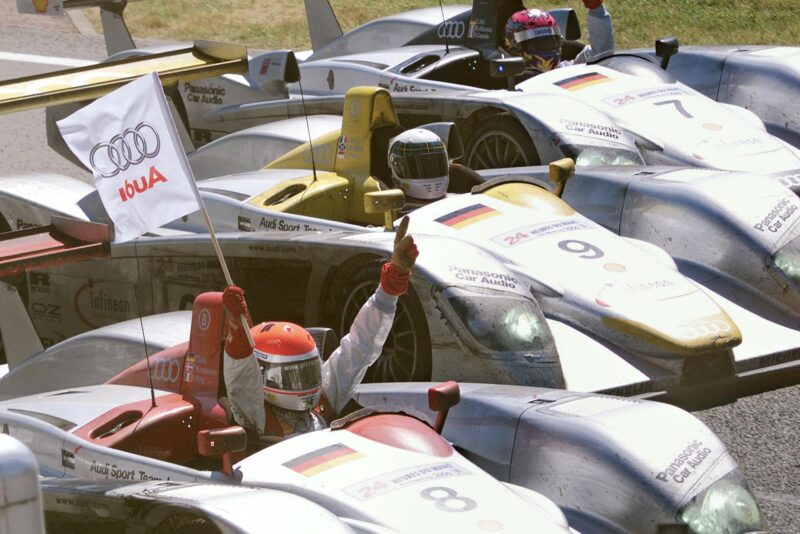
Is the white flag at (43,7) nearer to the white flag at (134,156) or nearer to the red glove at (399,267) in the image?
the white flag at (134,156)

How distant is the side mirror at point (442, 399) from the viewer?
6.31 metres

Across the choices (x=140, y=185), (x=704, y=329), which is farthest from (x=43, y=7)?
(x=704, y=329)

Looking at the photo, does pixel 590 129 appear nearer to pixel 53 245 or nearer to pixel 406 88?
pixel 406 88

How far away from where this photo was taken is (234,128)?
43.5ft

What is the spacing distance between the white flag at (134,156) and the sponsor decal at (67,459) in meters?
0.89

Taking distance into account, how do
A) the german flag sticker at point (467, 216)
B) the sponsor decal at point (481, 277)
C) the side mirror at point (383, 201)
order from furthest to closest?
1. the german flag sticker at point (467, 216)
2. the side mirror at point (383, 201)
3. the sponsor decal at point (481, 277)

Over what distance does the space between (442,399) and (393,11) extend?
53.4 ft

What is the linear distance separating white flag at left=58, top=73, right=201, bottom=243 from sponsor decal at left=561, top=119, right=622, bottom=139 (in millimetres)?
4937

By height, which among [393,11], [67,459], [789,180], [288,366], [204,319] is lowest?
[393,11]

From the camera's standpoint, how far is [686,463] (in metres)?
6.33

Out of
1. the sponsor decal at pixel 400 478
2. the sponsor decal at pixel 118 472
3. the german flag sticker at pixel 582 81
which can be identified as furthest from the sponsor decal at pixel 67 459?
the german flag sticker at pixel 582 81

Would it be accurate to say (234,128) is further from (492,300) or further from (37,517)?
(37,517)

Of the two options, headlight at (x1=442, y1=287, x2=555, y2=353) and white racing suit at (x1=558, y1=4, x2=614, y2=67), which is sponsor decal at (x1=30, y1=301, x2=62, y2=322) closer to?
headlight at (x1=442, y1=287, x2=555, y2=353)

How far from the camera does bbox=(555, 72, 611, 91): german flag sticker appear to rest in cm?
1174
